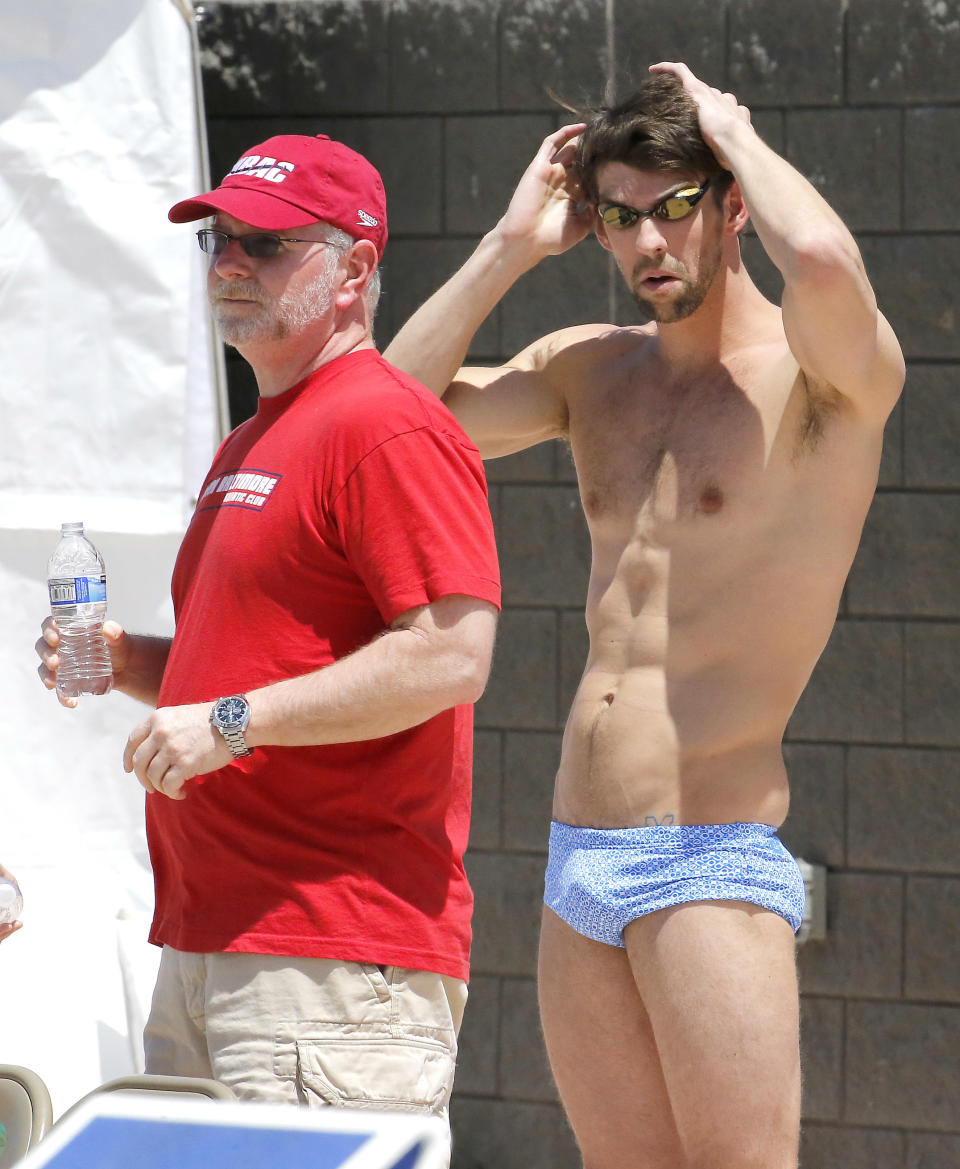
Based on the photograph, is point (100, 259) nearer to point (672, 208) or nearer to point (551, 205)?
point (551, 205)

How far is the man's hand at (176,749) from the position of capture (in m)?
1.92

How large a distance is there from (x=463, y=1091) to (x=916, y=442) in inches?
84.5

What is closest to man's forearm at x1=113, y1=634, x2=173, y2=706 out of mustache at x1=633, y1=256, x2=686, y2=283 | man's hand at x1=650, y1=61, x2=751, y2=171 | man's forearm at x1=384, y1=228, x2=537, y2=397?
man's forearm at x1=384, y1=228, x2=537, y2=397

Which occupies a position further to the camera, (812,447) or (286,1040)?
(812,447)

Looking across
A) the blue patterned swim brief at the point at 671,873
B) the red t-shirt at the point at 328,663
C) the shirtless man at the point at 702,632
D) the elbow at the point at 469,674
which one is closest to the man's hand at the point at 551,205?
the shirtless man at the point at 702,632

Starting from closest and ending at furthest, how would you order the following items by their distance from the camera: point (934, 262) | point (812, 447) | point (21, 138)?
point (812, 447), point (21, 138), point (934, 262)

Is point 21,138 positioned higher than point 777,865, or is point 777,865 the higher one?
point 21,138

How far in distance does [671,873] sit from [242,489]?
91 centimetres

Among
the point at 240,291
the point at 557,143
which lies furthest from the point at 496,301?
the point at 240,291

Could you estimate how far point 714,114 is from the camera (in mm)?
2381

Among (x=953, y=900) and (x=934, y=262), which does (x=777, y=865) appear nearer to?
(x=953, y=900)

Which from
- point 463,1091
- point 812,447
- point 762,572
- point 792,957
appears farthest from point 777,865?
point 463,1091

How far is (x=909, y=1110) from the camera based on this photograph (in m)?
3.80

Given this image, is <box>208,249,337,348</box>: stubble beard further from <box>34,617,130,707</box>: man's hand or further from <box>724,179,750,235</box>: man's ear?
<box>724,179,750,235</box>: man's ear
